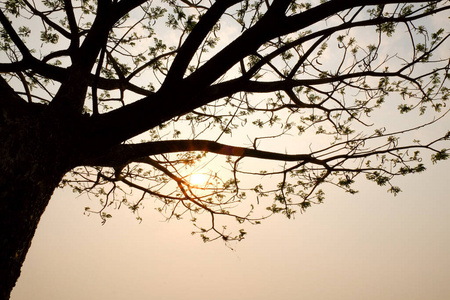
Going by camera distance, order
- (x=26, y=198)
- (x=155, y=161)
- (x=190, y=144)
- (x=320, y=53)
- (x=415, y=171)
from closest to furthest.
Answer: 1. (x=26, y=198)
2. (x=190, y=144)
3. (x=415, y=171)
4. (x=320, y=53)
5. (x=155, y=161)

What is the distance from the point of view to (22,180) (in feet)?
6.48

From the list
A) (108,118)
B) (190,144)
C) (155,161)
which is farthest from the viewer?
(155,161)

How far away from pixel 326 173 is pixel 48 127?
11.9ft

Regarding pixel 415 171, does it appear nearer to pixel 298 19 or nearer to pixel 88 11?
pixel 298 19

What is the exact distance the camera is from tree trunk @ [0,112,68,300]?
1.83m

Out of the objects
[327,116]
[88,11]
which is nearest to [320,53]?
[327,116]

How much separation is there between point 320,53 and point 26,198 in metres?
4.13

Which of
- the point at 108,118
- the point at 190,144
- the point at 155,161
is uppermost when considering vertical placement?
the point at 155,161

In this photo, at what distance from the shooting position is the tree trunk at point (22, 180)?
183 cm

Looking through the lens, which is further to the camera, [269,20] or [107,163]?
[107,163]

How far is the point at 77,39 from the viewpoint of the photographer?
3498 millimetres

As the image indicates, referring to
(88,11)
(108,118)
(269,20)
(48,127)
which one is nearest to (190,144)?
(108,118)

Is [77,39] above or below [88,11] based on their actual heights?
below

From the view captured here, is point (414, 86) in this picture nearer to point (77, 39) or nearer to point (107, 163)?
point (107, 163)
